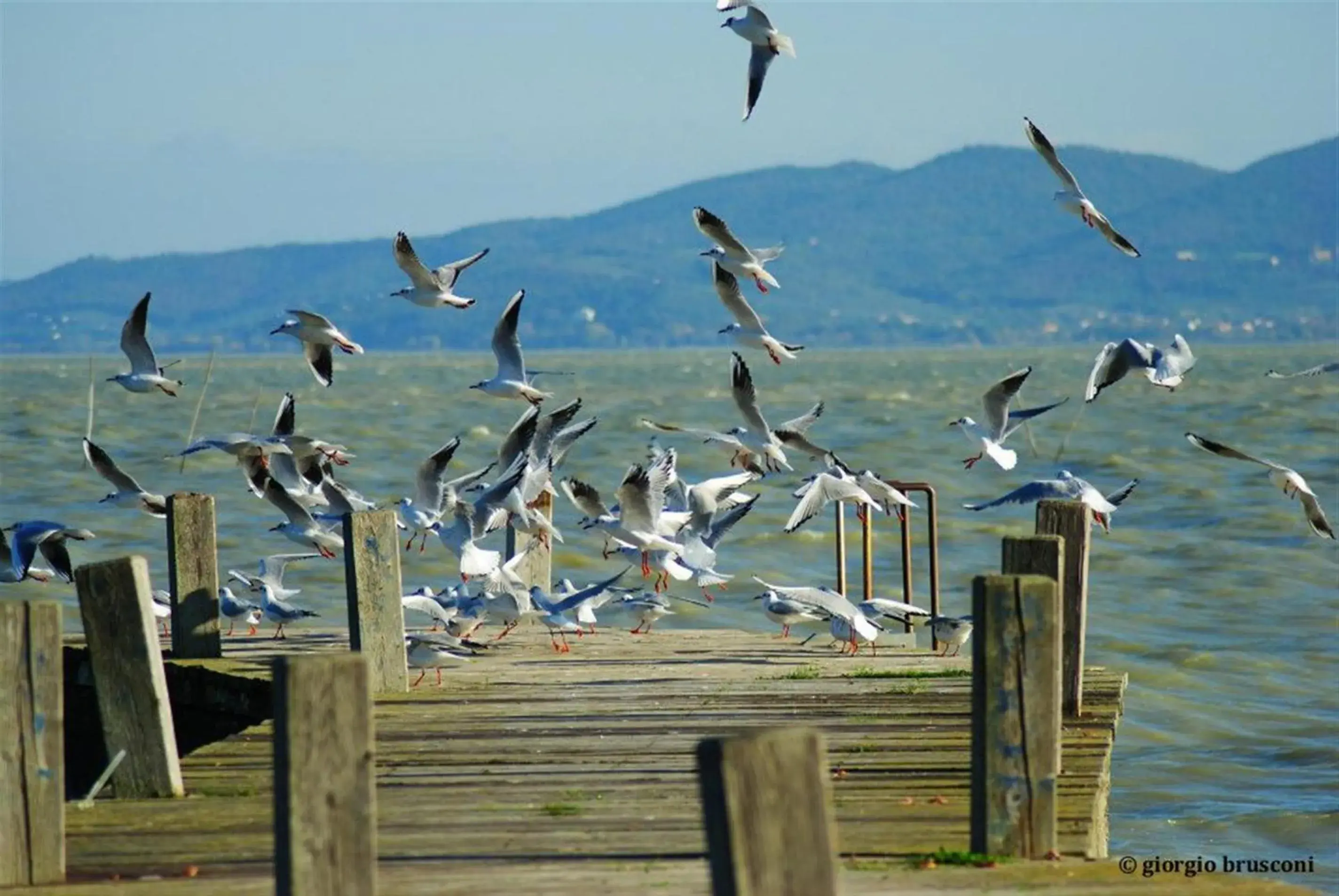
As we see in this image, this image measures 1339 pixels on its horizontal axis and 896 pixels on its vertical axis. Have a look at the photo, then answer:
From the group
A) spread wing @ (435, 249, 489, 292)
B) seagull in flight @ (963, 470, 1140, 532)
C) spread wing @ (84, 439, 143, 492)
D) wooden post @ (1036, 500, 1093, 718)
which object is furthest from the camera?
spread wing @ (435, 249, 489, 292)

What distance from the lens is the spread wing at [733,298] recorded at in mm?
14250

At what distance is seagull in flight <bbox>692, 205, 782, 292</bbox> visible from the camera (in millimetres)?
13516

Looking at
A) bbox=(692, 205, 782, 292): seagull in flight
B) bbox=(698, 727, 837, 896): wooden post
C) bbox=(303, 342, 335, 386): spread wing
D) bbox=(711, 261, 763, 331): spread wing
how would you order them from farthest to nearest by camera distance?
bbox=(303, 342, 335, 386): spread wing < bbox=(711, 261, 763, 331): spread wing < bbox=(692, 205, 782, 292): seagull in flight < bbox=(698, 727, 837, 896): wooden post

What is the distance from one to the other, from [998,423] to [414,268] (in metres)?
3.87

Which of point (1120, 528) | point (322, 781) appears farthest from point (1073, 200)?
point (1120, 528)

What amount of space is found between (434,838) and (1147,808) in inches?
263

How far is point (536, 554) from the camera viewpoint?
13750 mm

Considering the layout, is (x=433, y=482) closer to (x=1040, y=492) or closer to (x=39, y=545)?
(x=39, y=545)

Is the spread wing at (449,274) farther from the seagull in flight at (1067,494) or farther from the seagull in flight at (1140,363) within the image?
the seagull in flight at (1140,363)

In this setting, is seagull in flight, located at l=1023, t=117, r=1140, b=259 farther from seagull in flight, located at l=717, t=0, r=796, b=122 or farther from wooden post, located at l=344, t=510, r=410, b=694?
wooden post, located at l=344, t=510, r=410, b=694

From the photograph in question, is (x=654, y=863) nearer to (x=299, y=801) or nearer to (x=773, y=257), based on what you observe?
(x=299, y=801)

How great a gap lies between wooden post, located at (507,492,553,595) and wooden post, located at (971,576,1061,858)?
293 inches

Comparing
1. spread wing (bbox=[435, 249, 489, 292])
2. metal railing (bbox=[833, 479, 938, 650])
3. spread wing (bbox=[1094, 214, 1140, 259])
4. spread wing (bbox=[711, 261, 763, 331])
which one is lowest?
metal railing (bbox=[833, 479, 938, 650])

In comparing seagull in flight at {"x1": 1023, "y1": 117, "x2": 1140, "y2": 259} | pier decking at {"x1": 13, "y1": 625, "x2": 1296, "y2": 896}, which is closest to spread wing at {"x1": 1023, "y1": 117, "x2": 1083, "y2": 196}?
seagull in flight at {"x1": 1023, "y1": 117, "x2": 1140, "y2": 259}
